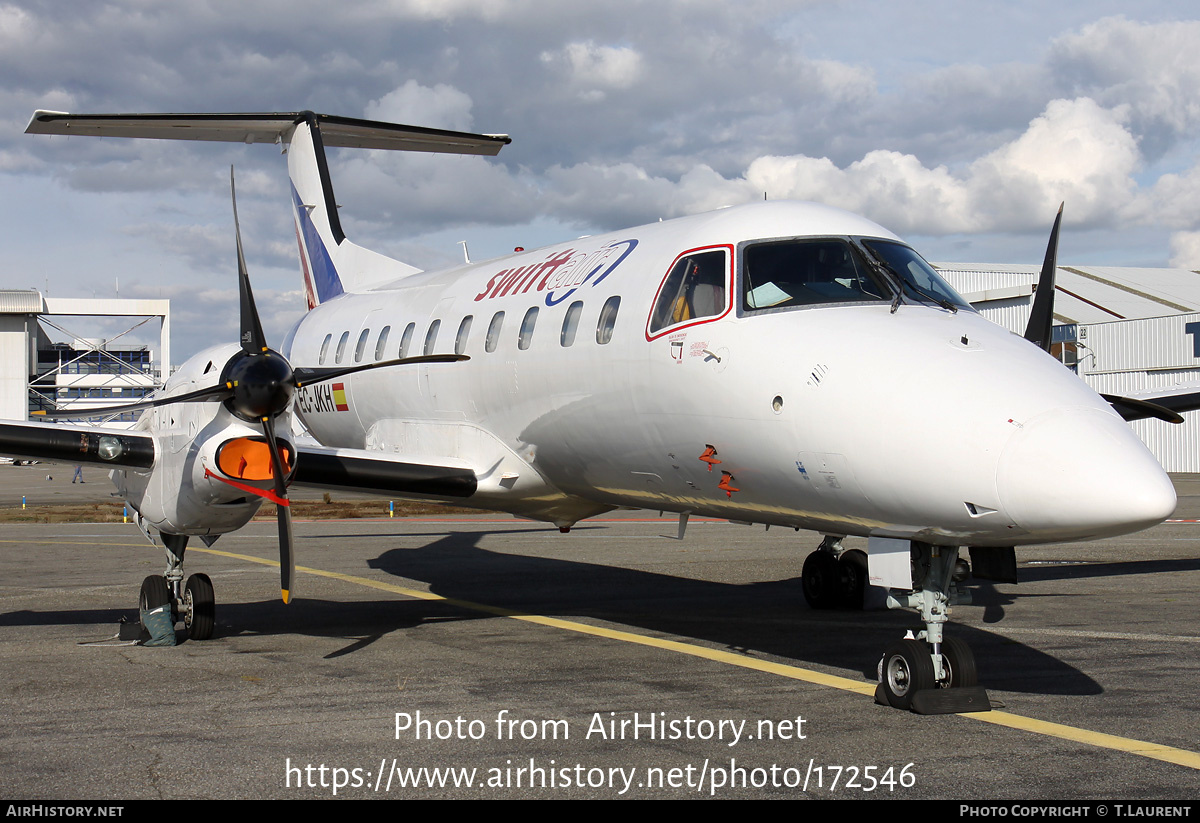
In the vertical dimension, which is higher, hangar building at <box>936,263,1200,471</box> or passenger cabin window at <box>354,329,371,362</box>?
hangar building at <box>936,263,1200,471</box>

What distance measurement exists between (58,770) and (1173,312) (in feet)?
177

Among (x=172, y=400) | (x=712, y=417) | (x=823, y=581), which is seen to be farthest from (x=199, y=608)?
(x=823, y=581)

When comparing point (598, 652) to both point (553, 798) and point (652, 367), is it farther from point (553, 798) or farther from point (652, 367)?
point (553, 798)

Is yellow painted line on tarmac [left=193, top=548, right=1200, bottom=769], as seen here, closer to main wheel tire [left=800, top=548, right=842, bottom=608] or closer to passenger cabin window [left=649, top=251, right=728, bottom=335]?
main wheel tire [left=800, top=548, right=842, bottom=608]

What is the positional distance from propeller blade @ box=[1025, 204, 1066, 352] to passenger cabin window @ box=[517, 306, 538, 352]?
4355 millimetres

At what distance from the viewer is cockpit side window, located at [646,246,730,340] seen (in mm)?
7379

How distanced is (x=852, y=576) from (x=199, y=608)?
6193 millimetres

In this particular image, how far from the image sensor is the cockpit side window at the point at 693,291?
738 cm

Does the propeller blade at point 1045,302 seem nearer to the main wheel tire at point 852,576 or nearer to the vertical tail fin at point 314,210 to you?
the main wheel tire at point 852,576

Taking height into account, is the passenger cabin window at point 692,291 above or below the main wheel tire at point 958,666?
above

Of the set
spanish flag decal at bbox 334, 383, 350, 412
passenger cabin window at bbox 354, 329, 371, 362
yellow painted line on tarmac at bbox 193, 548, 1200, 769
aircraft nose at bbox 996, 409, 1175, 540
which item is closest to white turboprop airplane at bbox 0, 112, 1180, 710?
aircraft nose at bbox 996, 409, 1175, 540

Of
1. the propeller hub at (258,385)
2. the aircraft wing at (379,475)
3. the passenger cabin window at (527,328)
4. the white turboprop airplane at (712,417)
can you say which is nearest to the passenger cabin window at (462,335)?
the white turboprop airplane at (712,417)

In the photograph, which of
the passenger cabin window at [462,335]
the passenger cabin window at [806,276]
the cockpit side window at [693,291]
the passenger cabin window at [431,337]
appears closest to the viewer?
the passenger cabin window at [806,276]

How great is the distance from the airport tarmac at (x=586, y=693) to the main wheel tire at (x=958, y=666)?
0.27 meters
